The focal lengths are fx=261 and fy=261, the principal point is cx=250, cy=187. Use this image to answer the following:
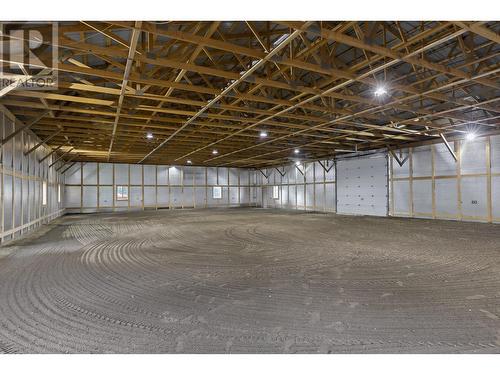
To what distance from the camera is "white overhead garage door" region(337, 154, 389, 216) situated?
16625mm

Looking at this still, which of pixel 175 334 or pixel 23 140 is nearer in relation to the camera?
pixel 175 334

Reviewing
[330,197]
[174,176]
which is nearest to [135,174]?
[174,176]

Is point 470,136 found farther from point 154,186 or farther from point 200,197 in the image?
point 154,186

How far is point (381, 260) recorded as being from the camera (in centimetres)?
608

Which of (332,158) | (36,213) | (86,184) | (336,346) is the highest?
(332,158)

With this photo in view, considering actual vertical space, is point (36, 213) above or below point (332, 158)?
below

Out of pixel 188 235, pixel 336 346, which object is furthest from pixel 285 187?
pixel 336 346

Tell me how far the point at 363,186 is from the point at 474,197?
6.05 metres

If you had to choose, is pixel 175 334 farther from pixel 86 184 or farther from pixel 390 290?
pixel 86 184

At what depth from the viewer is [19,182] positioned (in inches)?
374

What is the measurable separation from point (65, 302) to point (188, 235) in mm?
5991

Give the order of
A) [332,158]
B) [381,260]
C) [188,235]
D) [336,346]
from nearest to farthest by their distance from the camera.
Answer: [336,346], [381,260], [188,235], [332,158]

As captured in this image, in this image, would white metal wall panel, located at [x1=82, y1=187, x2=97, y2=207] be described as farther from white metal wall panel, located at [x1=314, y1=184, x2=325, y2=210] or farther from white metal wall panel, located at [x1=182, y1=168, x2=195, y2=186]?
white metal wall panel, located at [x1=314, y1=184, x2=325, y2=210]

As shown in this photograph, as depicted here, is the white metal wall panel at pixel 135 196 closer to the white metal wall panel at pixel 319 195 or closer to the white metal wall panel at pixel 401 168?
the white metal wall panel at pixel 319 195
